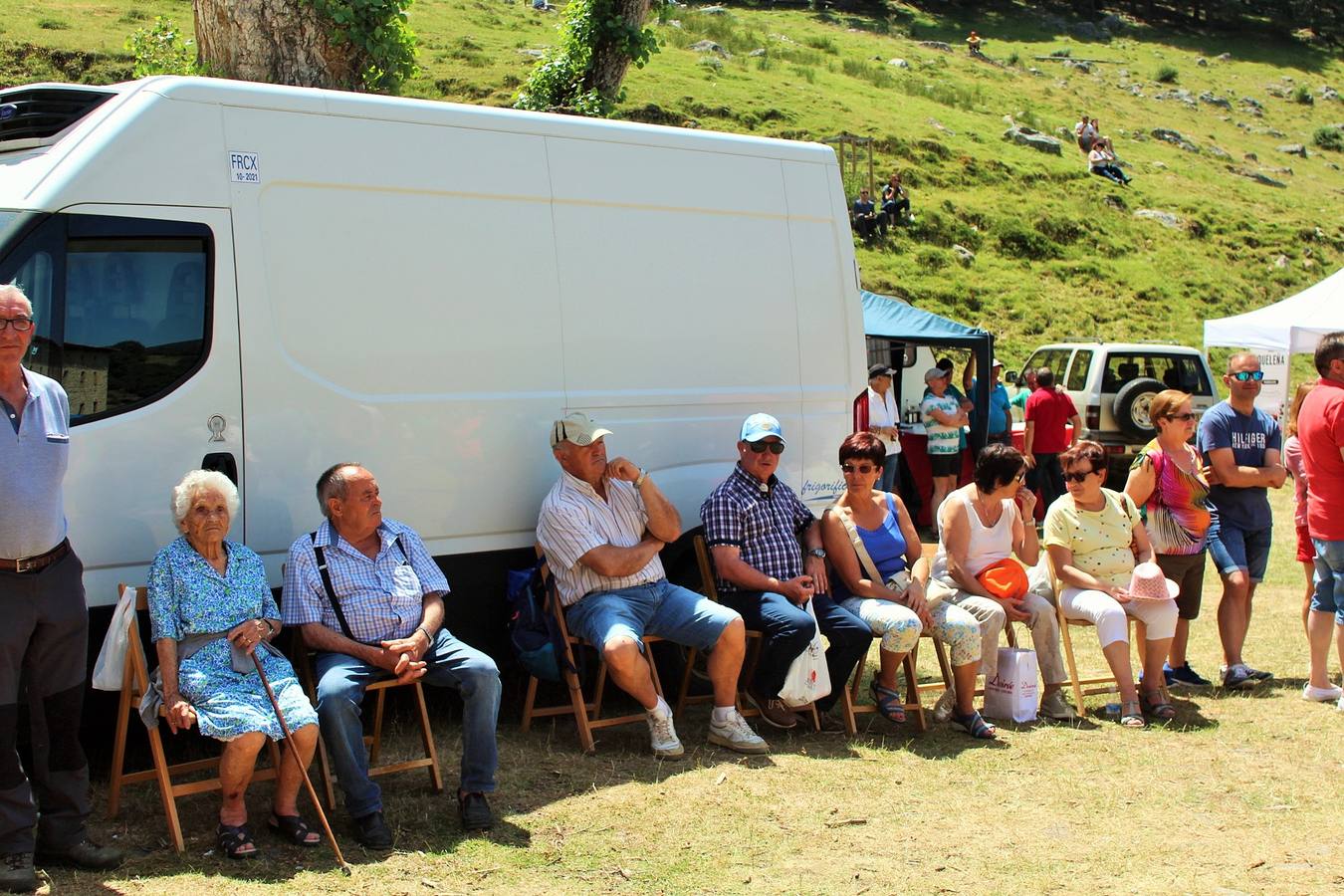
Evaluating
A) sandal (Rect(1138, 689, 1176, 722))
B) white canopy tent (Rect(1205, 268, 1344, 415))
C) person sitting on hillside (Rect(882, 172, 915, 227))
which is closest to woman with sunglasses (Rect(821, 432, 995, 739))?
sandal (Rect(1138, 689, 1176, 722))

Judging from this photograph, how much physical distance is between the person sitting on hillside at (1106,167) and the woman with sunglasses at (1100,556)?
107 ft

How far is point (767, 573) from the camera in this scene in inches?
229

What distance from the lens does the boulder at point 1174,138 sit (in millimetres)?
46906

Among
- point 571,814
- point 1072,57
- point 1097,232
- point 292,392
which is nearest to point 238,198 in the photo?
point 292,392

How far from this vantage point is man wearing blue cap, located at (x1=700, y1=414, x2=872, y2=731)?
562cm

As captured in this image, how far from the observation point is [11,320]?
3654mm

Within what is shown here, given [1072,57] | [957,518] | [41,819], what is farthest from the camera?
[1072,57]

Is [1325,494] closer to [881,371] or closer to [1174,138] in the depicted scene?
[881,371]

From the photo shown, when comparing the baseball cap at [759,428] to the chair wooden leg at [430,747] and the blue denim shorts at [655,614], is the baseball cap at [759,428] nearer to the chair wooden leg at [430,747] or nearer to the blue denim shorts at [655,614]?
the blue denim shorts at [655,614]

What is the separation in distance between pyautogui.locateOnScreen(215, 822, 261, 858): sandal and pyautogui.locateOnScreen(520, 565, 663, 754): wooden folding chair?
61.7 inches

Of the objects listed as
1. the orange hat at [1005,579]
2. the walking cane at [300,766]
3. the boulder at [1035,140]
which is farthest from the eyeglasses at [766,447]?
the boulder at [1035,140]

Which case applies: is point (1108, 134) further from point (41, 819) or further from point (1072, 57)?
point (41, 819)

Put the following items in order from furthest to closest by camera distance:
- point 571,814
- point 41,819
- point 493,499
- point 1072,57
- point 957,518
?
point 1072,57 → point 957,518 → point 493,499 → point 571,814 → point 41,819

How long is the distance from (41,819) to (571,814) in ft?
5.58
